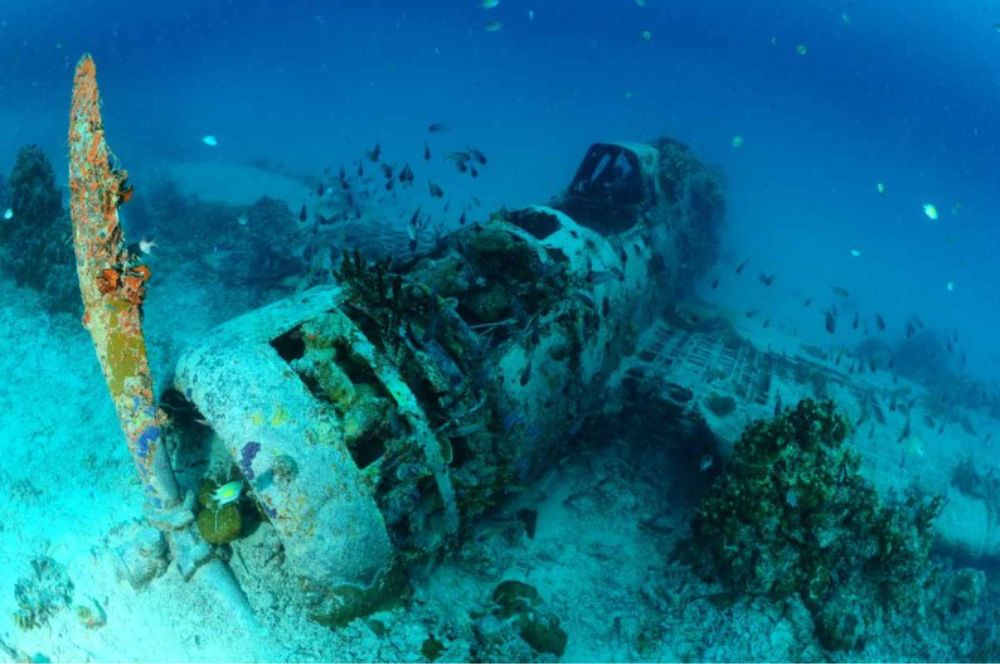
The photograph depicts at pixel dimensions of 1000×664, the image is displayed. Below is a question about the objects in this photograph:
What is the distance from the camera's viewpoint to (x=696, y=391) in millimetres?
9391

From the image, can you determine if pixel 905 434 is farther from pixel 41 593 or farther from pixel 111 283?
pixel 41 593

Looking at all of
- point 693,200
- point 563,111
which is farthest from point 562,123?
point 693,200

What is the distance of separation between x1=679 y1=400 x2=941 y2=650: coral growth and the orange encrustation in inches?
242

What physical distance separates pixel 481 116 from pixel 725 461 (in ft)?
287

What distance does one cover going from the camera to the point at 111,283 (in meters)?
4.59

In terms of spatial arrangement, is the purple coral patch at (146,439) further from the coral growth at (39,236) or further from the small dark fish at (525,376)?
the coral growth at (39,236)

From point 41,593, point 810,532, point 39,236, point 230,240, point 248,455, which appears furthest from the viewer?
point 230,240

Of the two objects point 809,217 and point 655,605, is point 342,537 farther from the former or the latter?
point 809,217

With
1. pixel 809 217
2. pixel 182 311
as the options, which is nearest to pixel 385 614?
pixel 182 311

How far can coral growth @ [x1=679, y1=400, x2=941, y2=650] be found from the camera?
6.32 meters

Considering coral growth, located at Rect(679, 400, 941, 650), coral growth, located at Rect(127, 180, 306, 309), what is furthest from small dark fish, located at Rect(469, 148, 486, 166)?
coral growth, located at Rect(679, 400, 941, 650)

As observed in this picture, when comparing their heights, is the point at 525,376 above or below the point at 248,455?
below

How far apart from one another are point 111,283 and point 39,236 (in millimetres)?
10280

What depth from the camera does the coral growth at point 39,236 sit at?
11141mm
